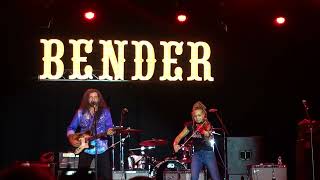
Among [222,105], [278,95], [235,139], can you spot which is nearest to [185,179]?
[235,139]

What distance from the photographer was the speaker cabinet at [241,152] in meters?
11.0

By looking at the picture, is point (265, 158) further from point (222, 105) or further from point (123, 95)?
point (123, 95)

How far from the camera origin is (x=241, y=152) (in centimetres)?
1105

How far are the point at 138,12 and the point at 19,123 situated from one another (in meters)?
3.49

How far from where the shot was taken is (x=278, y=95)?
12.4m

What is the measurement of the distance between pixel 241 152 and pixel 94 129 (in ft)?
12.7

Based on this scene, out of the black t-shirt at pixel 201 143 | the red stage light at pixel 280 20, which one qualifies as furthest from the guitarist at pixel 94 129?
the red stage light at pixel 280 20

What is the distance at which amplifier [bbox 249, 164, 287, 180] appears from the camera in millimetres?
10414

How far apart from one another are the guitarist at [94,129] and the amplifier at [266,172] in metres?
3.32

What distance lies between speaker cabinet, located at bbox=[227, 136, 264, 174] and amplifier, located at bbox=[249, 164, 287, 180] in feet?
1.90

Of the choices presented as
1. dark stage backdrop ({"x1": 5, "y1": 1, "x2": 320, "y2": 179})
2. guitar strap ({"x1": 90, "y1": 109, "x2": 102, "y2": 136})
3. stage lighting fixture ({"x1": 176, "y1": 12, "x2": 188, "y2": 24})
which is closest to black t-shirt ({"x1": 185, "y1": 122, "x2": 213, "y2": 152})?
guitar strap ({"x1": 90, "y1": 109, "x2": 102, "y2": 136})

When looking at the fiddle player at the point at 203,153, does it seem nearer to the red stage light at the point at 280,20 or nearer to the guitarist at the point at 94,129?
the guitarist at the point at 94,129

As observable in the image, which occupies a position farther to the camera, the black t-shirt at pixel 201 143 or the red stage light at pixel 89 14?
the red stage light at pixel 89 14

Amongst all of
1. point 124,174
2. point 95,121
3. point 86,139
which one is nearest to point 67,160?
point 124,174
